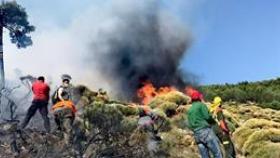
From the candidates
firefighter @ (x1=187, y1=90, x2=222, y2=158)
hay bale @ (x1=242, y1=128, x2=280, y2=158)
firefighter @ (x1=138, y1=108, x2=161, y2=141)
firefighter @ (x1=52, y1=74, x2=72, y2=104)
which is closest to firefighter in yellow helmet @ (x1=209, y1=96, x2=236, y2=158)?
firefighter @ (x1=138, y1=108, x2=161, y2=141)

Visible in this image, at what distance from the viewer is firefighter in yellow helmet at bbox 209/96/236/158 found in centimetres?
1555

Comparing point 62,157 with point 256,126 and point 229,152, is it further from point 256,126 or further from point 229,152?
point 256,126

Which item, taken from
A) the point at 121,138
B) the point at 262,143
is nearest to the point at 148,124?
the point at 121,138

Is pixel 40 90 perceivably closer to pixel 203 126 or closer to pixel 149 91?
pixel 203 126

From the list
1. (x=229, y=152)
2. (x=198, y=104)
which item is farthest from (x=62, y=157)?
(x=229, y=152)

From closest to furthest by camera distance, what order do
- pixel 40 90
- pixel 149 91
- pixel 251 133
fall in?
pixel 40 90 → pixel 251 133 → pixel 149 91

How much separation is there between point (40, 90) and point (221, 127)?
14.3 feet

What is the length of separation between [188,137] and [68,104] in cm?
511

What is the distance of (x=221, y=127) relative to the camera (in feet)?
51.4

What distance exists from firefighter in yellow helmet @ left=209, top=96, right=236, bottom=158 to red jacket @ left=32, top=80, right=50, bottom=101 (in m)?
3.92

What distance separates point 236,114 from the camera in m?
28.4

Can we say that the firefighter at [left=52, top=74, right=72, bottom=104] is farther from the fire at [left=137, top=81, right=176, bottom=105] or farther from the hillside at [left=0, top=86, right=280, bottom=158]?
the fire at [left=137, top=81, right=176, bottom=105]

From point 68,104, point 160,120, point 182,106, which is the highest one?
point 182,106

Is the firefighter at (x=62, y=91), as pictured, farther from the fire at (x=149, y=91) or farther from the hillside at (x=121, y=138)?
the fire at (x=149, y=91)
